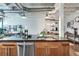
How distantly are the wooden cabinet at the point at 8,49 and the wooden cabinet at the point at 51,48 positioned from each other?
34 cm

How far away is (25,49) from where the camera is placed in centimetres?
205

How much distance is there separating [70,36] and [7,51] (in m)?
0.95

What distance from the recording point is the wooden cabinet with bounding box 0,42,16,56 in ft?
6.22

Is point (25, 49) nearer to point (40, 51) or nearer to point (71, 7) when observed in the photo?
point (40, 51)

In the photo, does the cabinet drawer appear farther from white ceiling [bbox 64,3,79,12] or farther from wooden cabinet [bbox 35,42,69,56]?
white ceiling [bbox 64,3,79,12]

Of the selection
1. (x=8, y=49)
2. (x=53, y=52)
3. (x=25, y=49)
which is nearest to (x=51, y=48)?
(x=53, y=52)

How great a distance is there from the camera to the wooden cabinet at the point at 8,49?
1896mm

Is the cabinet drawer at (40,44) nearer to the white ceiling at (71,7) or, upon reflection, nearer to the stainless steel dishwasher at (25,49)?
the stainless steel dishwasher at (25,49)

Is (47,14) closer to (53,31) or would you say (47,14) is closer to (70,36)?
(53,31)

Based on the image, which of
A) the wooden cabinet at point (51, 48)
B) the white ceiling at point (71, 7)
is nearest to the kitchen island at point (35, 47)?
the wooden cabinet at point (51, 48)

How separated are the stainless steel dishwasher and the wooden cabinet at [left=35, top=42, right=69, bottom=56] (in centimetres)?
8

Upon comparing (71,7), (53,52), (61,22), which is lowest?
(53,52)

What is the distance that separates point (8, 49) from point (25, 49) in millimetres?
251

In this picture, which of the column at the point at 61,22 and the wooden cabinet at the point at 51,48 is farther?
the column at the point at 61,22
